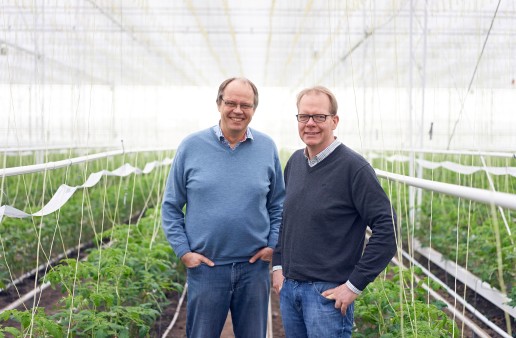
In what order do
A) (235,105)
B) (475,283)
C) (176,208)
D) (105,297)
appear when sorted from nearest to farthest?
(235,105) → (176,208) → (105,297) → (475,283)

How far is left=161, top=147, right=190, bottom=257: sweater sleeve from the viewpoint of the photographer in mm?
2463

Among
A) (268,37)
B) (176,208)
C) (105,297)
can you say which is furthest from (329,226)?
(268,37)

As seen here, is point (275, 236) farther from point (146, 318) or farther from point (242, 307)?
point (146, 318)

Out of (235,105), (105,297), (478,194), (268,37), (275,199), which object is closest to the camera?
(478,194)

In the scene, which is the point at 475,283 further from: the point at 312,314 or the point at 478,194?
the point at 478,194

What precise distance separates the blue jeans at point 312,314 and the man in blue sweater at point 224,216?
1.03ft

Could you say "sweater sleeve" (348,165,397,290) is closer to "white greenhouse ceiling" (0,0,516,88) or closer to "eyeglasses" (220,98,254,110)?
"eyeglasses" (220,98,254,110)

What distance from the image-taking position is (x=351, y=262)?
6.77ft

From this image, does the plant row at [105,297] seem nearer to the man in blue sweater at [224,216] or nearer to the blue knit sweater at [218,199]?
the man in blue sweater at [224,216]

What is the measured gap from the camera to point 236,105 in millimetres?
2393

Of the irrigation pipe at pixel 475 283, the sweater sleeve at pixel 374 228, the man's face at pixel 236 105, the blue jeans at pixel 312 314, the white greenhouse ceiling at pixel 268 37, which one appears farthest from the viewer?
the white greenhouse ceiling at pixel 268 37

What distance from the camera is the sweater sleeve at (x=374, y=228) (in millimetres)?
1925

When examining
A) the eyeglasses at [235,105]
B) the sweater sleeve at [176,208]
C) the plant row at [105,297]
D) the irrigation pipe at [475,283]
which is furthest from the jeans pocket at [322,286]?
the irrigation pipe at [475,283]

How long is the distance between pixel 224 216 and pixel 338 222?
57cm
